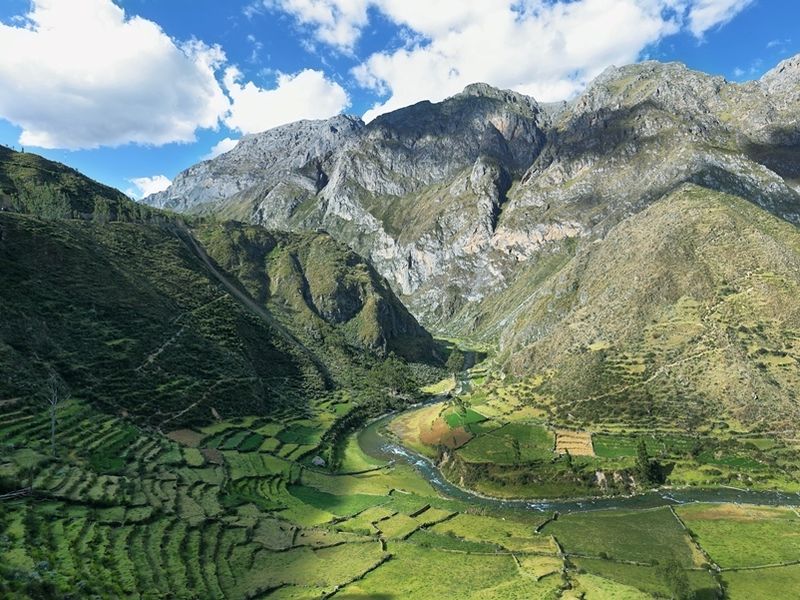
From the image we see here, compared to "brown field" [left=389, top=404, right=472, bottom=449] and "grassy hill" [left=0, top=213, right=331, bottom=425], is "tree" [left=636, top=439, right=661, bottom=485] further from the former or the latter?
"grassy hill" [left=0, top=213, right=331, bottom=425]

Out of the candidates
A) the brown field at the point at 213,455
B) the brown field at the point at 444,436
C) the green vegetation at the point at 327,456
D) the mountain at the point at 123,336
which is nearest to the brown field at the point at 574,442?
the green vegetation at the point at 327,456

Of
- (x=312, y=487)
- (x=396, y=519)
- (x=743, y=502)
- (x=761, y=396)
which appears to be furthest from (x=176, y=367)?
(x=761, y=396)

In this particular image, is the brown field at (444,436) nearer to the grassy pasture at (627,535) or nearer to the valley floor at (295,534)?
the valley floor at (295,534)

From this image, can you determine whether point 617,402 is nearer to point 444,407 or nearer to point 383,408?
point 444,407

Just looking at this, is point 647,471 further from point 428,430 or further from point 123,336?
point 123,336

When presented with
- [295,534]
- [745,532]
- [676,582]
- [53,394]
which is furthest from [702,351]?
[53,394]

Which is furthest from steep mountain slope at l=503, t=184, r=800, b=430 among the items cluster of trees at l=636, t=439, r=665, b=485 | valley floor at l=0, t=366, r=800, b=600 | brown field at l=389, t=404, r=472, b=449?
valley floor at l=0, t=366, r=800, b=600
